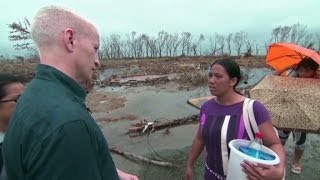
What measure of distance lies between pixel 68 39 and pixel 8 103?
1678 mm

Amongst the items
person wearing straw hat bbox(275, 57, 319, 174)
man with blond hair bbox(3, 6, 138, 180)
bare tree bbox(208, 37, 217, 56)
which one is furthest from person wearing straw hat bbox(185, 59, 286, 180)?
bare tree bbox(208, 37, 217, 56)

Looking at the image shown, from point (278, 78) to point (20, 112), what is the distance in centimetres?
353

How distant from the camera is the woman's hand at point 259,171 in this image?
2.19 meters

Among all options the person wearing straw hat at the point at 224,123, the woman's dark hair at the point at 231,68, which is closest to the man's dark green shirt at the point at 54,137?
the person wearing straw hat at the point at 224,123

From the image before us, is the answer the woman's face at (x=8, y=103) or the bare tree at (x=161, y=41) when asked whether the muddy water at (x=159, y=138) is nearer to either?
the woman's face at (x=8, y=103)

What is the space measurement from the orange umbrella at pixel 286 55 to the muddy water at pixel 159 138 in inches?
70.6

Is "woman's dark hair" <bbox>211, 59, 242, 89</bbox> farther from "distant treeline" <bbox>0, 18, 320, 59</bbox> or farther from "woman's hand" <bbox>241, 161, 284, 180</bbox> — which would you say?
"distant treeline" <bbox>0, 18, 320, 59</bbox>

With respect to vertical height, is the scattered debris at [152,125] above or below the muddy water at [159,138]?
above

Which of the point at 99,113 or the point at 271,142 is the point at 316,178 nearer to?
the point at 271,142

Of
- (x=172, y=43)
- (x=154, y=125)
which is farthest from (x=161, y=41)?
(x=154, y=125)

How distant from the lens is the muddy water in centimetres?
579

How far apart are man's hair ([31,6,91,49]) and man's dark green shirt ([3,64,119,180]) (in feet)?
0.42

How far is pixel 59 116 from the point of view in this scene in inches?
46.4

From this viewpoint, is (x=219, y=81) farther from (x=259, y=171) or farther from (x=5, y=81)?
(x=5, y=81)
